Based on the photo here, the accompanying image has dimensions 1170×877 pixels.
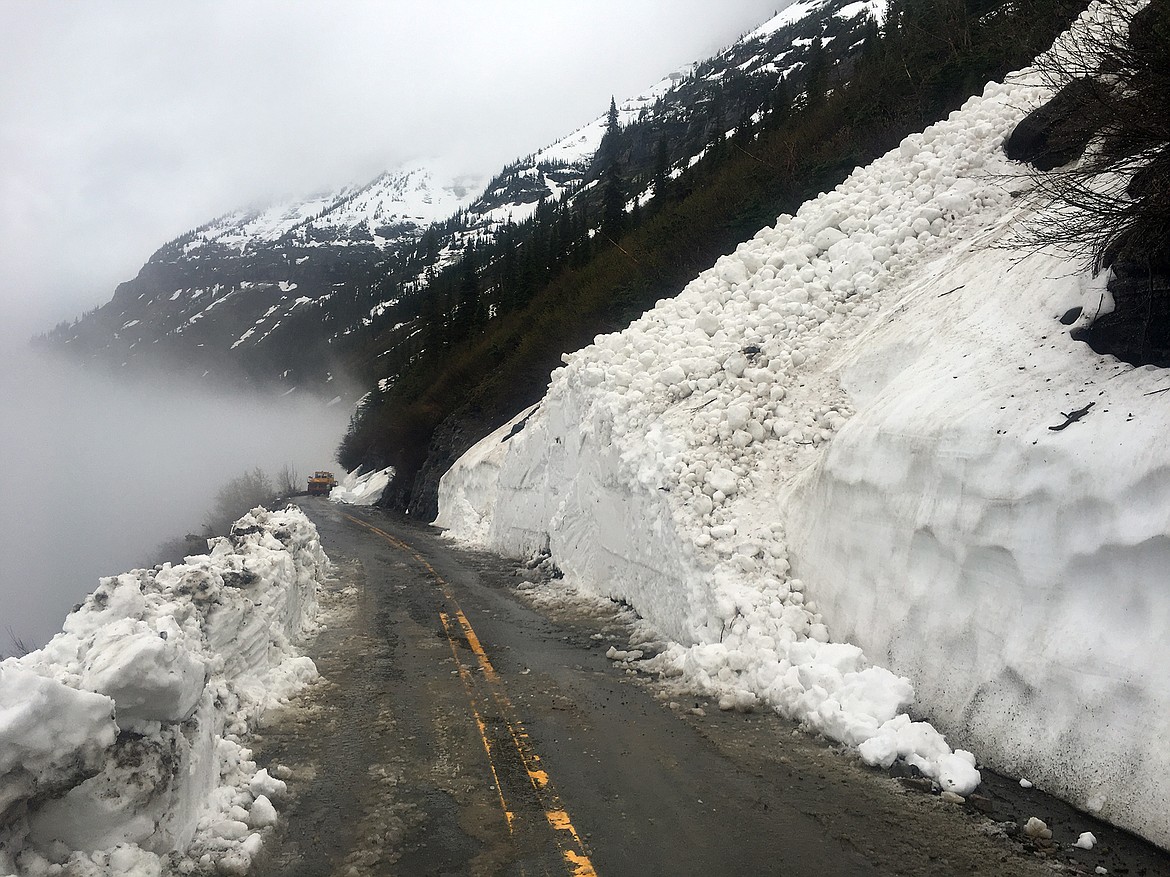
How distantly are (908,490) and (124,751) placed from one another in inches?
259

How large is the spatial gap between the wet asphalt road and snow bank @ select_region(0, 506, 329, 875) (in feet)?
1.29

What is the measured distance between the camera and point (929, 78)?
1859cm

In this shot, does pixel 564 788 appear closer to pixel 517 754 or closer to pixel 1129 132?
pixel 517 754

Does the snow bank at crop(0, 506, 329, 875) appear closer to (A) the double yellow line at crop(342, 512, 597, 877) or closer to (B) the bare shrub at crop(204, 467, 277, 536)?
(A) the double yellow line at crop(342, 512, 597, 877)

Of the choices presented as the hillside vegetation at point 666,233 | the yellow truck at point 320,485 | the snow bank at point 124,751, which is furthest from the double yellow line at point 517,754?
the yellow truck at point 320,485

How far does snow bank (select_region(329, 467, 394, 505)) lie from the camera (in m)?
51.7

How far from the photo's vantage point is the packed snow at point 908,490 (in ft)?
15.2

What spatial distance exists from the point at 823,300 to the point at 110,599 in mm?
11102

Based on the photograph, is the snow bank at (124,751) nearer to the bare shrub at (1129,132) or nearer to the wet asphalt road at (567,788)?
the wet asphalt road at (567,788)

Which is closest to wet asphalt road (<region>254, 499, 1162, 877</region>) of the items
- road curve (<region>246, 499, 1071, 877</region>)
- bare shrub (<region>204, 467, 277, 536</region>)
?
road curve (<region>246, 499, 1071, 877</region>)

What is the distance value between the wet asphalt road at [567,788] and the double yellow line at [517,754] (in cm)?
2

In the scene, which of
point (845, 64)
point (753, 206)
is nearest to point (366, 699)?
point (753, 206)

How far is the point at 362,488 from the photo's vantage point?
55531mm

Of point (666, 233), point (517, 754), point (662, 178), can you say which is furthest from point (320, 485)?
point (517, 754)
